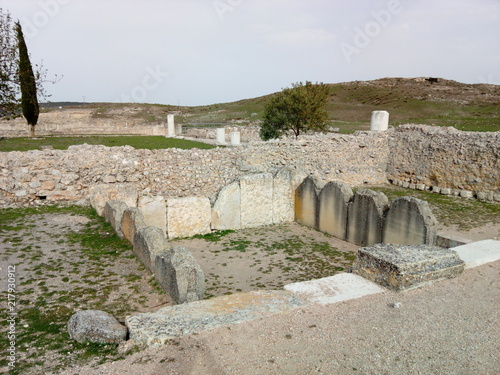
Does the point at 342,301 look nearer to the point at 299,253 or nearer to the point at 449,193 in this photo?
the point at 299,253

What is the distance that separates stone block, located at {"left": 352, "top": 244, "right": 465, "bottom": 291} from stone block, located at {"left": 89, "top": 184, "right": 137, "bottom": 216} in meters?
6.73

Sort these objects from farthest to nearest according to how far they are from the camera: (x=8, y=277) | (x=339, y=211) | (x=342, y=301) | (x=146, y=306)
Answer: (x=339, y=211), (x=8, y=277), (x=146, y=306), (x=342, y=301)

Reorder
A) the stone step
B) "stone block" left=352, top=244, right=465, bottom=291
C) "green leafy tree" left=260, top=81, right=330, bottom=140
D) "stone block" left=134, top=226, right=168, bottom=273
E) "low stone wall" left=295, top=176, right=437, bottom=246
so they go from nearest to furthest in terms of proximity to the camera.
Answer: the stone step, "stone block" left=352, top=244, right=465, bottom=291, "stone block" left=134, top=226, right=168, bottom=273, "low stone wall" left=295, top=176, right=437, bottom=246, "green leafy tree" left=260, top=81, right=330, bottom=140

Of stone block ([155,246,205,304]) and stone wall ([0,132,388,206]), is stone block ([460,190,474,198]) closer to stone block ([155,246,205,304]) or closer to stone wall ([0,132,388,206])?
stone wall ([0,132,388,206])

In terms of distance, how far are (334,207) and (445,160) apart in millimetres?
6737

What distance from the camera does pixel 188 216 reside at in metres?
9.36

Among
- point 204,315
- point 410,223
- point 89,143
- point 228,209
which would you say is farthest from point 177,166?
point 89,143

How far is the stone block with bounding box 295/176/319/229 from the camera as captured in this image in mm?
10148

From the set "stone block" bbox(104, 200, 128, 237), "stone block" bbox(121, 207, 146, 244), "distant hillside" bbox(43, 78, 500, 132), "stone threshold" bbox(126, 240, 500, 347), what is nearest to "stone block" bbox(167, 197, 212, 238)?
"stone block" bbox(104, 200, 128, 237)

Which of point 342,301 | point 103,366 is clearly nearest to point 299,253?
point 342,301

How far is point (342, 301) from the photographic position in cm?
443

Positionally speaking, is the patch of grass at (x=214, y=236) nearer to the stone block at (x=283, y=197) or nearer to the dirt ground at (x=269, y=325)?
the stone block at (x=283, y=197)

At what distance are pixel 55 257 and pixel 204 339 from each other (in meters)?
4.49

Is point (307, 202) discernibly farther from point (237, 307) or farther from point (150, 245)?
point (237, 307)
